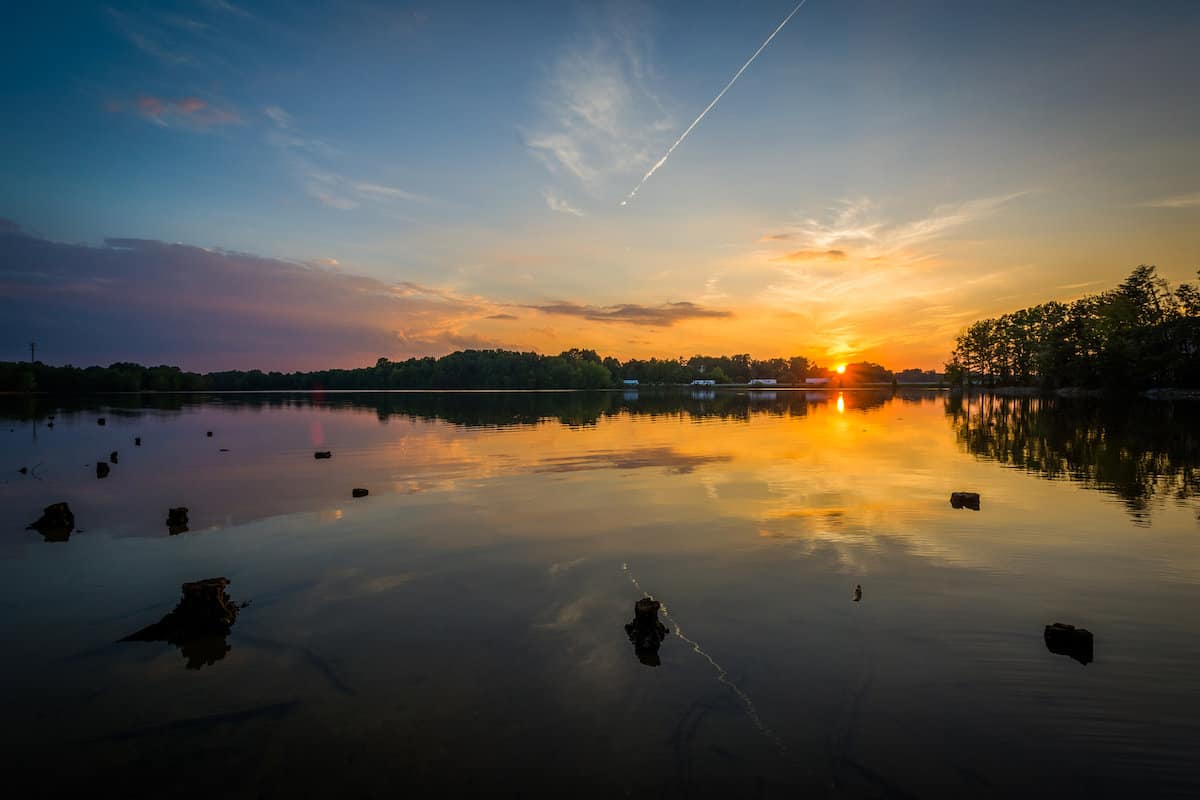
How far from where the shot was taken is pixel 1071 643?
10.2 m

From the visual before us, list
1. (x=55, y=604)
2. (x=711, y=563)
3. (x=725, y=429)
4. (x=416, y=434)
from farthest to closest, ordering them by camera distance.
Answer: (x=725, y=429)
(x=416, y=434)
(x=711, y=563)
(x=55, y=604)

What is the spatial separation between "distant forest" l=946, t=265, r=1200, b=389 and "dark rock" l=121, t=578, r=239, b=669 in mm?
146029

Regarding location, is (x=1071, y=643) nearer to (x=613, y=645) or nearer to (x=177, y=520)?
(x=613, y=645)

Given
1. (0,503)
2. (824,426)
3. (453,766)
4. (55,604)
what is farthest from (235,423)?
(453,766)

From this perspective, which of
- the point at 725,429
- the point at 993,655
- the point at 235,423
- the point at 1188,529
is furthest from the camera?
the point at 235,423

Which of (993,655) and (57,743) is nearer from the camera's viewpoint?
(57,743)

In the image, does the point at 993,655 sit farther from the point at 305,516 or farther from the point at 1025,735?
the point at 305,516

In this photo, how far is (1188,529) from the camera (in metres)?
18.5

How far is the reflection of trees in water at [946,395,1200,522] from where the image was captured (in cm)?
2573

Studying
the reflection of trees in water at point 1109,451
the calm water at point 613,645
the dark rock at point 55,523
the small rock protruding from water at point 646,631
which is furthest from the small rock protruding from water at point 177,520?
the reflection of trees in water at point 1109,451

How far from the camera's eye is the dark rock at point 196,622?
36.7 ft

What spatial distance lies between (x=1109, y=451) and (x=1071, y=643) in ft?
122

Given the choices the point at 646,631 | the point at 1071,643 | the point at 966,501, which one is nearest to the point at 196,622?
the point at 646,631

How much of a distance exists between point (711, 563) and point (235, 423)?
72.0 metres
